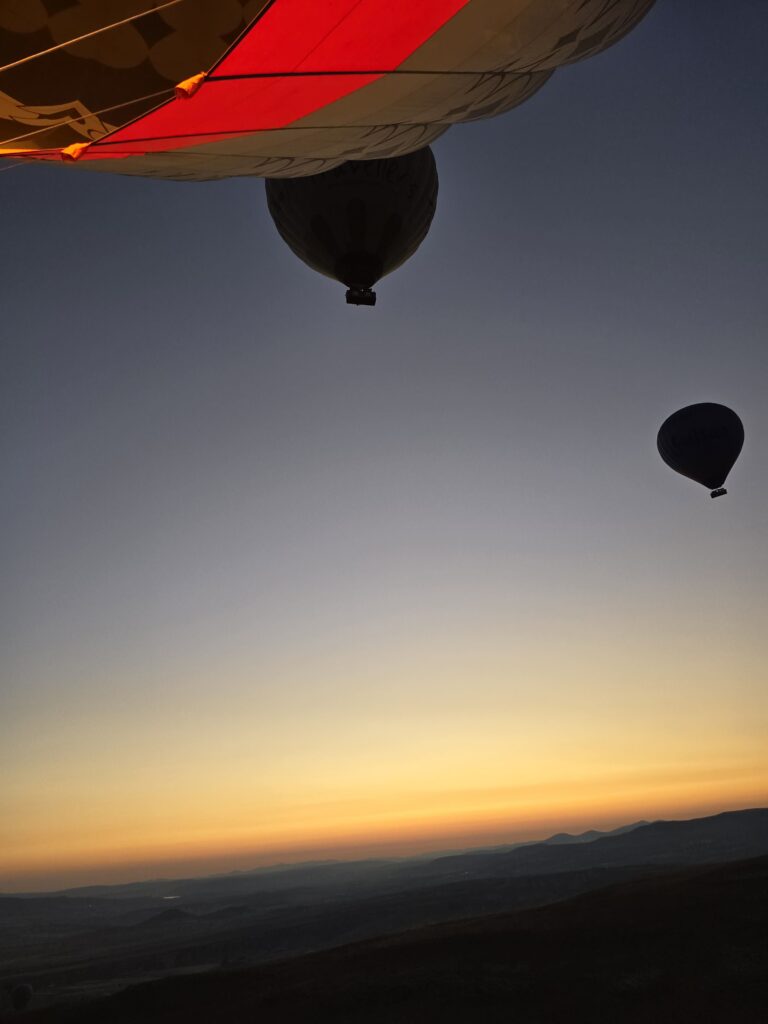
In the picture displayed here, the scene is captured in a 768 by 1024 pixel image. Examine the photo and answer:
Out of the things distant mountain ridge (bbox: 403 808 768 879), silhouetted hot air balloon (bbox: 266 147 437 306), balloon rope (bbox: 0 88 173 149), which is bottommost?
distant mountain ridge (bbox: 403 808 768 879)

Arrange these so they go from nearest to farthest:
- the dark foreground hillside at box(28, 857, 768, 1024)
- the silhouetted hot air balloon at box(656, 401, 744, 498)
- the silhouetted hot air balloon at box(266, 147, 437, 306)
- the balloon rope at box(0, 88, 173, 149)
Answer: the balloon rope at box(0, 88, 173, 149), the silhouetted hot air balloon at box(266, 147, 437, 306), the silhouetted hot air balloon at box(656, 401, 744, 498), the dark foreground hillside at box(28, 857, 768, 1024)

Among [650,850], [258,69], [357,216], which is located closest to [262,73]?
[258,69]

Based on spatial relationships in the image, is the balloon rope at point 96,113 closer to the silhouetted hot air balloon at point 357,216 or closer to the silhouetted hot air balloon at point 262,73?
the silhouetted hot air balloon at point 262,73

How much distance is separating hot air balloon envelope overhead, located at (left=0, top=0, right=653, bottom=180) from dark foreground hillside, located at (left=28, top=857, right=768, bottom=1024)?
34.0 m

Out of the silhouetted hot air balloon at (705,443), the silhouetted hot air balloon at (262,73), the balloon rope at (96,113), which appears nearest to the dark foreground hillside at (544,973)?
the silhouetted hot air balloon at (705,443)

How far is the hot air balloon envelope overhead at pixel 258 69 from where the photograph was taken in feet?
18.6

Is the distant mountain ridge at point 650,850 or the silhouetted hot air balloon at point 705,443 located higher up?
the silhouetted hot air balloon at point 705,443

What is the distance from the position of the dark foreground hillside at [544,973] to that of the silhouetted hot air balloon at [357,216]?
3056 centimetres

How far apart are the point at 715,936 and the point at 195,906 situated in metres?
171

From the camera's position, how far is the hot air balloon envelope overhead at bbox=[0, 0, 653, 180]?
566 centimetres

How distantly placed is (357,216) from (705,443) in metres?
17.9

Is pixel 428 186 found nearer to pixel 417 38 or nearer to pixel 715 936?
pixel 417 38

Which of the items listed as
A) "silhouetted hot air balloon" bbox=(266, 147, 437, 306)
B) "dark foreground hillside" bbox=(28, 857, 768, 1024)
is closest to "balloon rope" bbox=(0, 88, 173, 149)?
"silhouetted hot air balloon" bbox=(266, 147, 437, 306)

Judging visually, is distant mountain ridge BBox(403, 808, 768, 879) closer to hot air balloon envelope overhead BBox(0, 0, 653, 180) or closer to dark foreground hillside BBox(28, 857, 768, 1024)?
dark foreground hillside BBox(28, 857, 768, 1024)
